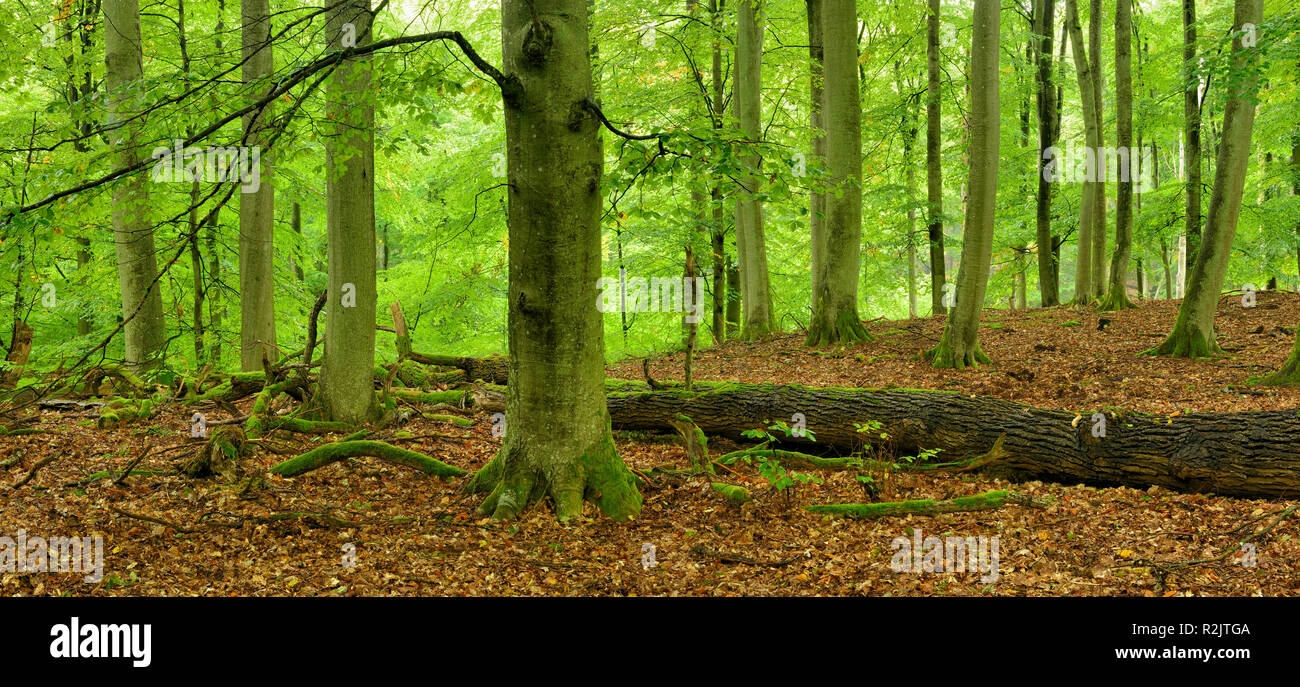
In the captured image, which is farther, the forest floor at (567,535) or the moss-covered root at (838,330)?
the moss-covered root at (838,330)

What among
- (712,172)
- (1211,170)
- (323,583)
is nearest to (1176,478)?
(712,172)

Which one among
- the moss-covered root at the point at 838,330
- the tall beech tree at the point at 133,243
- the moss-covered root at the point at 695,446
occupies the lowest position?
the moss-covered root at the point at 695,446

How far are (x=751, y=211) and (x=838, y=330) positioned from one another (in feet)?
11.2

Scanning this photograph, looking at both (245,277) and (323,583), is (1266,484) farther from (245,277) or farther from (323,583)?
(245,277)

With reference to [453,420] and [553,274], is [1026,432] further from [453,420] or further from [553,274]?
[453,420]

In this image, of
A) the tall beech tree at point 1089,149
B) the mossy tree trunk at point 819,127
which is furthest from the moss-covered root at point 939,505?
the tall beech tree at point 1089,149

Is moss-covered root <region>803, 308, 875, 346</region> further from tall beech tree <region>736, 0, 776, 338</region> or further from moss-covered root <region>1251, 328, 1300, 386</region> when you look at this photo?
moss-covered root <region>1251, 328, 1300, 386</region>

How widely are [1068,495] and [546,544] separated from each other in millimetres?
3877

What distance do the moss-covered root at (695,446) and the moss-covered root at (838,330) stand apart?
18.9 ft

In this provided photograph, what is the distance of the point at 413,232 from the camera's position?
792 inches

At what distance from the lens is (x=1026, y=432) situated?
6.20 m

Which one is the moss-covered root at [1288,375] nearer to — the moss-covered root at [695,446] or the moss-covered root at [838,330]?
the moss-covered root at [838,330]

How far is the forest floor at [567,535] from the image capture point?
415cm

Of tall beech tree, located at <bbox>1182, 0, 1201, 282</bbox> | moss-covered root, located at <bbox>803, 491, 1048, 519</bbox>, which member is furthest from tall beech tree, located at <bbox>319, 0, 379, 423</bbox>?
tall beech tree, located at <bbox>1182, 0, 1201, 282</bbox>
